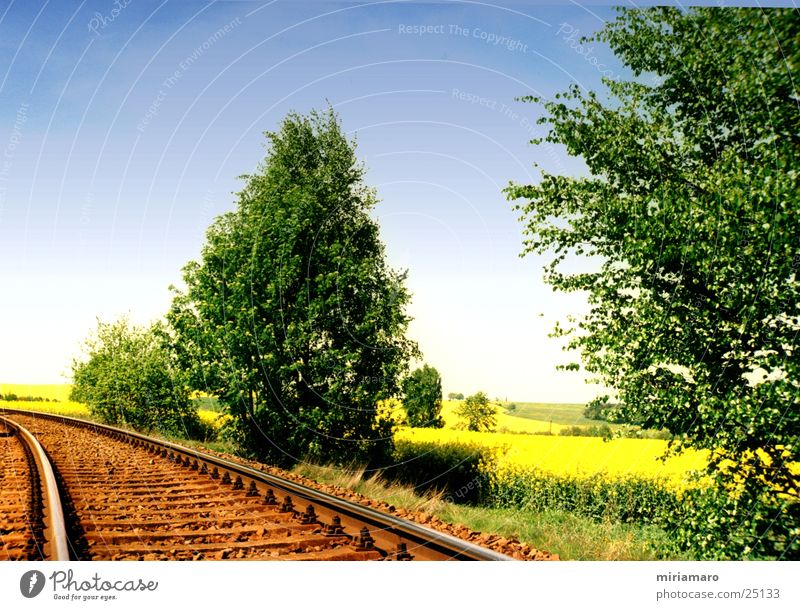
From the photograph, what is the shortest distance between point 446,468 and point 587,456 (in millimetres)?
5050

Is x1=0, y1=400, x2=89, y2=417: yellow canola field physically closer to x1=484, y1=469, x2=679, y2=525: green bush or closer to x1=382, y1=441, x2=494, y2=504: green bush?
x1=382, y1=441, x2=494, y2=504: green bush

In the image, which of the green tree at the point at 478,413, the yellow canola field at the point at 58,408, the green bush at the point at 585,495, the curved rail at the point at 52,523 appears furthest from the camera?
the yellow canola field at the point at 58,408

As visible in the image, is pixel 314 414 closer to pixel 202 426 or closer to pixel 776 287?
pixel 202 426

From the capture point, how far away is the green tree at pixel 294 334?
722 inches

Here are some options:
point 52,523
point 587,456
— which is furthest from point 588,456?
point 52,523

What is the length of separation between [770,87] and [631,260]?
325cm

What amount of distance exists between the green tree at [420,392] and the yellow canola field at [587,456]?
1.69 m

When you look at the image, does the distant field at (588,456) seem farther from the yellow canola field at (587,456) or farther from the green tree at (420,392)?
the green tree at (420,392)

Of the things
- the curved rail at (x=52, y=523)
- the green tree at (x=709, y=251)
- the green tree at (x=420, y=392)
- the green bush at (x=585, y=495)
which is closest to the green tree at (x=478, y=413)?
the green tree at (x=420, y=392)

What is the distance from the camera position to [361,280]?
62.5 ft

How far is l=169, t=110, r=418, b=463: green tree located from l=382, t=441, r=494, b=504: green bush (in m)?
1.23

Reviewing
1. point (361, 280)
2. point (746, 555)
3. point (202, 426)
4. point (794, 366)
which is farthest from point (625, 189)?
point (202, 426)

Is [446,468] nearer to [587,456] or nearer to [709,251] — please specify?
[587,456]

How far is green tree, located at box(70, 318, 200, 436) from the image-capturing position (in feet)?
77.8
